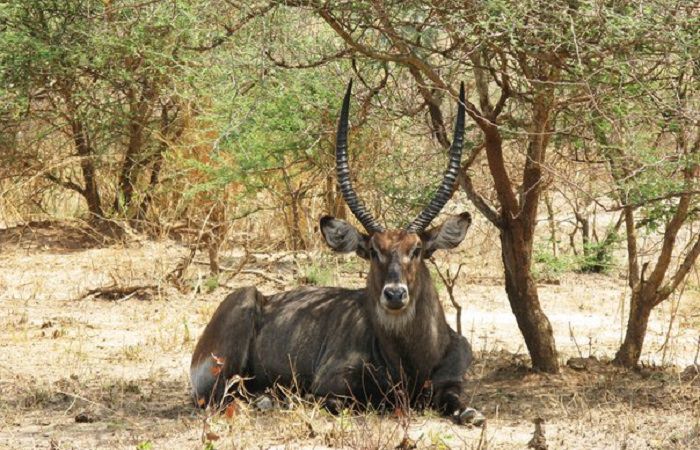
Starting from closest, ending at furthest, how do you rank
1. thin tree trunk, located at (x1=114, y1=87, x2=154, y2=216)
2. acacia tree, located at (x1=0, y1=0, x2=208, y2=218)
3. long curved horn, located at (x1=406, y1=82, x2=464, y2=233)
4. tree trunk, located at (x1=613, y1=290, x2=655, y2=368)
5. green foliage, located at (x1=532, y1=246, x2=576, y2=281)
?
long curved horn, located at (x1=406, y1=82, x2=464, y2=233)
tree trunk, located at (x1=613, y1=290, x2=655, y2=368)
green foliage, located at (x1=532, y1=246, x2=576, y2=281)
acacia tree, located at (x1=0, y1=0, x2=208, y2=218)
thin tree trunk, located at (x1=114, y1=87, x2=154, y2=216)

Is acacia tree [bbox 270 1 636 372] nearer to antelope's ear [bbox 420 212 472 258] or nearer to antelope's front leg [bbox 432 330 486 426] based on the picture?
antelope's ear [bbox 420 212 472 258]

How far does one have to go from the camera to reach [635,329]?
8781 millimetres

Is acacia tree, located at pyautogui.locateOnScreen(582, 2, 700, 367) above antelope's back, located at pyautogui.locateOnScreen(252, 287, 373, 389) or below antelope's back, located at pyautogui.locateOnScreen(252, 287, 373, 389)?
above

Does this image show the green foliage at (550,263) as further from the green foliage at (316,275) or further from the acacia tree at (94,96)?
the acacia tree at (94,96)

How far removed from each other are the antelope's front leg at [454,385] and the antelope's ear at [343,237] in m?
0.83

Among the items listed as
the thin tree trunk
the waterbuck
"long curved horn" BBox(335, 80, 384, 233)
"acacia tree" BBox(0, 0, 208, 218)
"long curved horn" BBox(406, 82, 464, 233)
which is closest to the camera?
the waterbuck

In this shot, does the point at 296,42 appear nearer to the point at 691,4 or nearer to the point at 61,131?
the point at 691,4

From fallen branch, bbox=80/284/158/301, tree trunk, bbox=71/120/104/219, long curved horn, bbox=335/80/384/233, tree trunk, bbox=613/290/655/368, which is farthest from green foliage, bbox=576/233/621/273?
tree trunk, bbox=71/120/104/219

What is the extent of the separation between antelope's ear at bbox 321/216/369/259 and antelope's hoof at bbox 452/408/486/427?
1.21 meters

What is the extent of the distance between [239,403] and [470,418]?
138 cm

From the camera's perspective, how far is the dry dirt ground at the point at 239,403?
6.98 metres

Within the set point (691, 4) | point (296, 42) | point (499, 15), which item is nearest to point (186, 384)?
point (296, 42)

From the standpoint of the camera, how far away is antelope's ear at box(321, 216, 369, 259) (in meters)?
7.93

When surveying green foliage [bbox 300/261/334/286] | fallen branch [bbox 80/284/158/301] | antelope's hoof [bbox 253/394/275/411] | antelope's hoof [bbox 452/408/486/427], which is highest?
green foliage [bbox 300/261/334/286]
